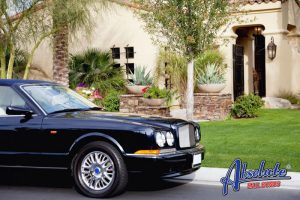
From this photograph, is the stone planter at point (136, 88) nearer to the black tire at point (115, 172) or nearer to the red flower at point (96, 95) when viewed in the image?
the red flower at point (96, 95)

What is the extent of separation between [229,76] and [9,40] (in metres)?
7.63

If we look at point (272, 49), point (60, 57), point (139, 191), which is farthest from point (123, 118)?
point (272, 49)

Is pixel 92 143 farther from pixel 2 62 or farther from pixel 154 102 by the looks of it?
pixel 2 62

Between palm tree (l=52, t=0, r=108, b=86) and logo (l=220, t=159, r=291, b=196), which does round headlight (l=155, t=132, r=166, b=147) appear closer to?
logo (l=220, t=159, r=291, b=196)

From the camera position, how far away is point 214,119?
1691 centimetres

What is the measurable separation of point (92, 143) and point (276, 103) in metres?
13.5

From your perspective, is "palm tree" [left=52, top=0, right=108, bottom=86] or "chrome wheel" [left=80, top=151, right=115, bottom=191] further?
"palm tree" [left=52, top=0, right=108, bottom=86]

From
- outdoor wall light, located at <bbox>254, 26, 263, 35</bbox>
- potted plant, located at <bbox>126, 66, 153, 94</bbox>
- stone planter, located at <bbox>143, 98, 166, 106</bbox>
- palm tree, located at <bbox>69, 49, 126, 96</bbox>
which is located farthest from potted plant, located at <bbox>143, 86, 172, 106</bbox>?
outdoor wall light, located at <bbox>254, 26, 263, 35</bbox>

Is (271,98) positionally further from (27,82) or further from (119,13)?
(27,82)

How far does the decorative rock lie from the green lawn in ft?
9.87

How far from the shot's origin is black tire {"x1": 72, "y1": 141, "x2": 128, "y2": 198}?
24.0 ft

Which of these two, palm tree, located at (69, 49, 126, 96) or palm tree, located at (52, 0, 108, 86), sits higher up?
palm tree, located at (52, 0, 108, 86)

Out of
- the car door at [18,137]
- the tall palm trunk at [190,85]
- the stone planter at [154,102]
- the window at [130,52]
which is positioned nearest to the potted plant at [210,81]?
the stone planter at [154,102]

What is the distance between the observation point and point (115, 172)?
7324 millimetres
